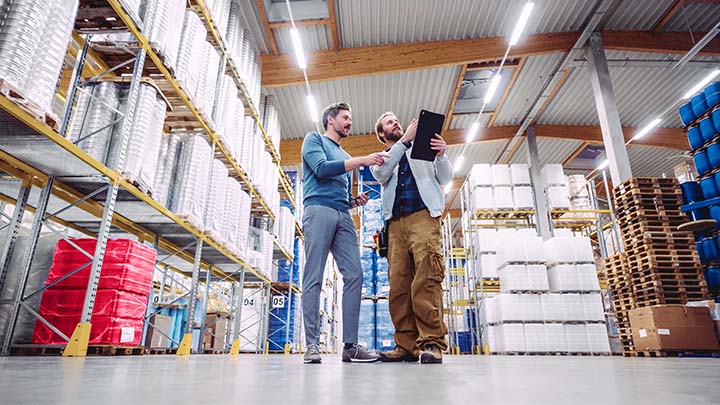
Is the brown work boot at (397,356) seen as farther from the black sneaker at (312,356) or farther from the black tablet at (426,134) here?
the black tablet at (426,134)

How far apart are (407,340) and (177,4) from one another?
13.2 ft

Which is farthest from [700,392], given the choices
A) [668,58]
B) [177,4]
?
[668,58]

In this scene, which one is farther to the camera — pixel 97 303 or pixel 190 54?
pixel 190 54

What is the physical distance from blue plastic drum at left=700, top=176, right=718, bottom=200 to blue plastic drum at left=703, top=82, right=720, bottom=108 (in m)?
1.21

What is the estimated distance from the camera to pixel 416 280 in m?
2.79

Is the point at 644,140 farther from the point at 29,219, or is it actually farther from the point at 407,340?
the point at 29,219

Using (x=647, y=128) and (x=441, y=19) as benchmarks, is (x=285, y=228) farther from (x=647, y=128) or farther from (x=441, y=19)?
(x=647, y=128)

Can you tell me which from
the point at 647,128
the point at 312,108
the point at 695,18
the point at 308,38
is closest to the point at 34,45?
the point at 308,38

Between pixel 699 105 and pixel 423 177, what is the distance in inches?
263

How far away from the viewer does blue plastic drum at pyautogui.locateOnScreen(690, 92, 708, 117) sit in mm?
Answer: 6846

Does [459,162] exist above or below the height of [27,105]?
above

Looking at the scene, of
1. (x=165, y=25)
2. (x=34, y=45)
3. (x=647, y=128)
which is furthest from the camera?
(x=647, y=128)

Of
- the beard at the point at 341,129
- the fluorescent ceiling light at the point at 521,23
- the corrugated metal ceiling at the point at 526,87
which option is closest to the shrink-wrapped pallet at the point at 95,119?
the beard at the point at 341,129

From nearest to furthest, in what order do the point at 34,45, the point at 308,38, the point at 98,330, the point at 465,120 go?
the point at 34,45
the point at 98,330
the point at 308,38
the point at 465,120
